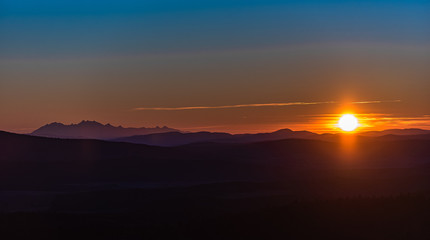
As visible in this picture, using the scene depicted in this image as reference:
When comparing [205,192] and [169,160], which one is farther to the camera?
[169,160]

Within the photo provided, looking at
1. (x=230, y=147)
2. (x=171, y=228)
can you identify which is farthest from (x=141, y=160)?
(x=171, y=228)

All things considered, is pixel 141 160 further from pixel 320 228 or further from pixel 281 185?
pixel 320 228

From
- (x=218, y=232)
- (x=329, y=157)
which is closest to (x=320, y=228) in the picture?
(x=218, y=232)

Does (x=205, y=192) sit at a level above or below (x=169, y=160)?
below

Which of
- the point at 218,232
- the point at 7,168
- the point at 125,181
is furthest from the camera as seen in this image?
the point at 7,168

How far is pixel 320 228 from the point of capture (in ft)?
62.5

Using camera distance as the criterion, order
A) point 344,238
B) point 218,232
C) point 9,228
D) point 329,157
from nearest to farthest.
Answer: point 344,238, point 218,232, point 9,228, point 329,157

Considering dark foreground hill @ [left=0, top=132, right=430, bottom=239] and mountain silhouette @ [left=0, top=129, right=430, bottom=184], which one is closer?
dark foreground hill @ [left=0, top=132, right=430, bottom=239]

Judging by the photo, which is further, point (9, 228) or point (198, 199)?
point (198, 199)

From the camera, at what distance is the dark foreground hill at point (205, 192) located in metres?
19.7

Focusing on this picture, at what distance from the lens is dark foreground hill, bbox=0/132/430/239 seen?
19.7m

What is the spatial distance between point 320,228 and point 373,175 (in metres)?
43.4

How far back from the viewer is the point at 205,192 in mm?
45594

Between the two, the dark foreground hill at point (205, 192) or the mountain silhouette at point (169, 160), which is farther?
the mountain silhouette at point (169, 160)
